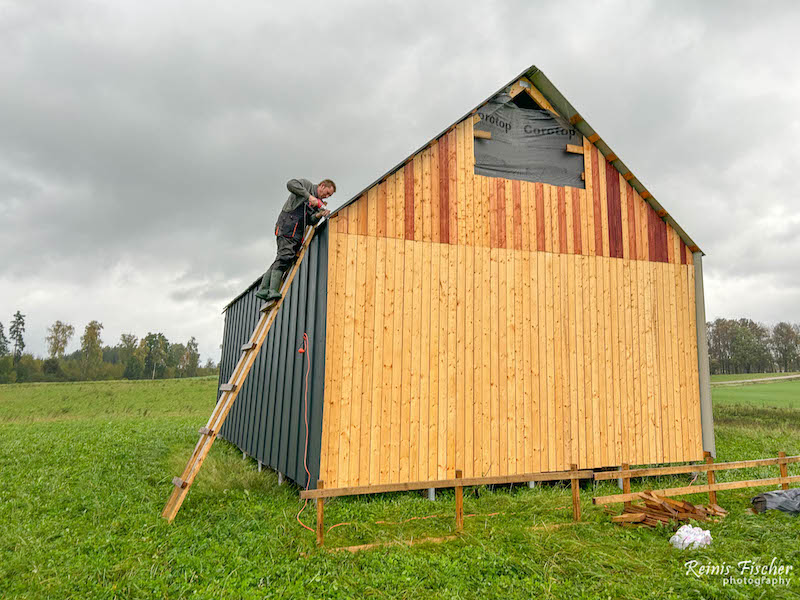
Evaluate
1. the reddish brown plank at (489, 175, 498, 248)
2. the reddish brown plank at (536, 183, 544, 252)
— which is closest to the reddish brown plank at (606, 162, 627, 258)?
the reddish brown plank at (536, 183, 544, 252)

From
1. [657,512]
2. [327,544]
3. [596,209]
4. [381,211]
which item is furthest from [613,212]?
[327,544]

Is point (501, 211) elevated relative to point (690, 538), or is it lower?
elevated

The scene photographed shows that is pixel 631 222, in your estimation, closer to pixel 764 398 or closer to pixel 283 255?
pixel 283 255

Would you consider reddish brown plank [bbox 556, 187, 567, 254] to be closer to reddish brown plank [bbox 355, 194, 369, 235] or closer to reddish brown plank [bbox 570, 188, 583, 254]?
reddish brown plank [bbox 570, 188, 583, 254]

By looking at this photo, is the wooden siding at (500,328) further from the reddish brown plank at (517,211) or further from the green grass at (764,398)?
the green grass at (764,398)

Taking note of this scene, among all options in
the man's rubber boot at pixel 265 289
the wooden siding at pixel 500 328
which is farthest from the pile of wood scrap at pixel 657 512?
the man's rubber boot at pixel 265 289

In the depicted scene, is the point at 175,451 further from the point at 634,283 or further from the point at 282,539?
the point at 634,283

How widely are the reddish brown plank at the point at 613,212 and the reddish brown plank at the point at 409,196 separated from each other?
3.62 m

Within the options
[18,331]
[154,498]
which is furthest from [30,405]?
[18,331]

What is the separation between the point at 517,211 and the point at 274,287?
415 centimetres

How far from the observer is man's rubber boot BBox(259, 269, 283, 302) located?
22.1 feet

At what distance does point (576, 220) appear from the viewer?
342 inches

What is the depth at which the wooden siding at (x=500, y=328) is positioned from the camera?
7207 mm

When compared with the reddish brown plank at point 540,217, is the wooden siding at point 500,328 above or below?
below
